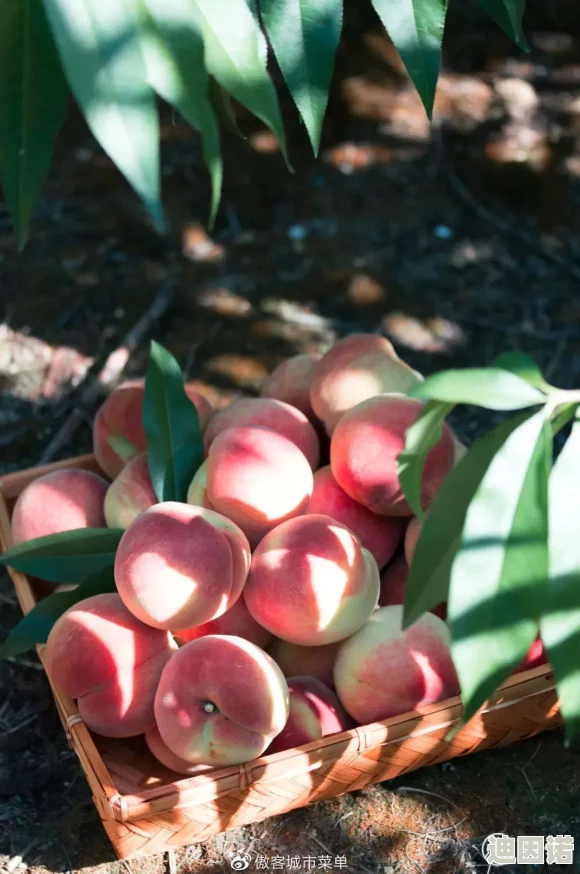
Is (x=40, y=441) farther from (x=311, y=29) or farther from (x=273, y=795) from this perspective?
(x=311, y=29)

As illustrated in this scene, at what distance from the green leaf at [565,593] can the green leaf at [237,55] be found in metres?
0.27

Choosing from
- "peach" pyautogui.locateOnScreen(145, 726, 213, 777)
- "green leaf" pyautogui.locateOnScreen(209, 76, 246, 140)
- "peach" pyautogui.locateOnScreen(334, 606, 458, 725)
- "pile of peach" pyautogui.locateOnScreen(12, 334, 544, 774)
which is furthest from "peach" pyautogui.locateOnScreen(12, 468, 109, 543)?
"green leaf" pyautogui.locateOnScreen(209, 76, 246, 140)

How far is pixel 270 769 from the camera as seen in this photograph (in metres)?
1.08

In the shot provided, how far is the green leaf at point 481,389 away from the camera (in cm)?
56

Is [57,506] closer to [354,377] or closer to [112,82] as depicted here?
[354,377]

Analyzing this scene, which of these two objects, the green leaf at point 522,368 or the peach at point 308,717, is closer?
the green leaf at point 522,368

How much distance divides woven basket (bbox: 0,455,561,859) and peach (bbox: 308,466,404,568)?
10.2 inches

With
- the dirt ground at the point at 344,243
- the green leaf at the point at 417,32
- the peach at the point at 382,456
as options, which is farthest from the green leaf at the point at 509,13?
the dirt ground at the point at 344,243

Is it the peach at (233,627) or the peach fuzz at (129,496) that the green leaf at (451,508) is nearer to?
the peach at (233,627)

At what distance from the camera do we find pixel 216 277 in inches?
88.5

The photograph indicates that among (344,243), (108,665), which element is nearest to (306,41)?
(108,665)

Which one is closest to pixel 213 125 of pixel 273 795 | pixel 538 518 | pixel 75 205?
pixel 538 518

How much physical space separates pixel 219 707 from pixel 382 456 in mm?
381

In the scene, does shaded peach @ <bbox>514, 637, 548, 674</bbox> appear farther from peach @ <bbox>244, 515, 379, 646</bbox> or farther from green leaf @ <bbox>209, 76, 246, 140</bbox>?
green leaf @ <bbox>209, 76, 246, 140</bbox>
